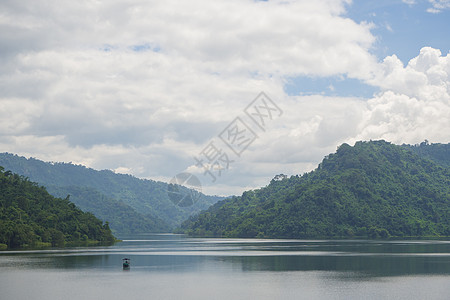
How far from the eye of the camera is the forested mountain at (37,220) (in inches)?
4195

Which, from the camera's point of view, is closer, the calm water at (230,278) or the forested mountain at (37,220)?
the calm water at (230,278)

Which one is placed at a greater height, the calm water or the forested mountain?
the forested mountain

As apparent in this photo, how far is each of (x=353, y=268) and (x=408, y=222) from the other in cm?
13121

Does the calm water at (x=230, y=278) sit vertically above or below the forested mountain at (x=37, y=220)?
below

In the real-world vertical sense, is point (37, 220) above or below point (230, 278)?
above

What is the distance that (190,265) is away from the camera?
70.1 m

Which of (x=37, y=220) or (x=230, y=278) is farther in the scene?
(x=37, y=220)

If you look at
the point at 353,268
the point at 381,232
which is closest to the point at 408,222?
the point at 381,232

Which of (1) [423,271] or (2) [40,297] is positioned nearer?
(2) [40,297]

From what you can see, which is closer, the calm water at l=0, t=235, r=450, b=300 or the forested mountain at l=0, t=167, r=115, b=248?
the calm water at l=0, t=235, r=450, b=300

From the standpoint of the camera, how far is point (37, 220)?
122750 millimetres

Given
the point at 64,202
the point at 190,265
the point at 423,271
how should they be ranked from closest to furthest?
1. the point at 423,271
2. the point at 190,265
3. the point at 64,202

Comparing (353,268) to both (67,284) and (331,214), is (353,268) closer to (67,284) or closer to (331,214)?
(67,284)

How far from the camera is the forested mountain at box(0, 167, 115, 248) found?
106562mm
